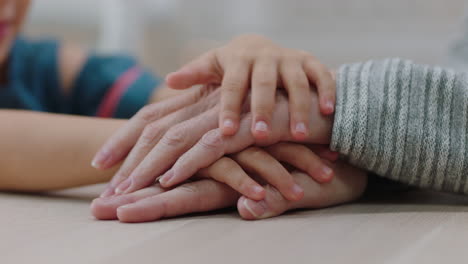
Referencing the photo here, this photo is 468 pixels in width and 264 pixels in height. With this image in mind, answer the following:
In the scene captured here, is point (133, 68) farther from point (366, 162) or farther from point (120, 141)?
point (366, 162)

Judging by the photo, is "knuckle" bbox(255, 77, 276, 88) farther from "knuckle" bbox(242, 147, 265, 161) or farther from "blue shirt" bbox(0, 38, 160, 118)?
"blue shirt" bbox(0, 38, 160, 118)

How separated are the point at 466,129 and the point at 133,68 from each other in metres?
0.84

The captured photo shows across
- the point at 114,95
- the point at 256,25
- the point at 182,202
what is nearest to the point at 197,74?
the point at 182,202

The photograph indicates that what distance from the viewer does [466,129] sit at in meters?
0.51

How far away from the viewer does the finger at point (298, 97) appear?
511 mm

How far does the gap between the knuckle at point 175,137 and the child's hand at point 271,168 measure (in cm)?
3

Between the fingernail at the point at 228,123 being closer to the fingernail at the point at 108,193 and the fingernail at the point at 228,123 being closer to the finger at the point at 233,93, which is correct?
the finger at the point at 233,93

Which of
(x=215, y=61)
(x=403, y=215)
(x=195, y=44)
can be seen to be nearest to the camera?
(x=403, y=215)

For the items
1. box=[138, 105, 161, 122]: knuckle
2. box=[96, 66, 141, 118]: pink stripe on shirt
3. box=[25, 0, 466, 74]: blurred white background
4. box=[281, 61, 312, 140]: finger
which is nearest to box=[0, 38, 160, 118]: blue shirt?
box=[96, 66, 141, 118]: pink stripe on shirt

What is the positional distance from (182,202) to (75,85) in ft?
2.57

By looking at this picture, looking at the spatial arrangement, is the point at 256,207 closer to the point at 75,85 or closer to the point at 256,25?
the point at 75,85

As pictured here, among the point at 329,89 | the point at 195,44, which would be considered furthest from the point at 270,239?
the point at 195,44

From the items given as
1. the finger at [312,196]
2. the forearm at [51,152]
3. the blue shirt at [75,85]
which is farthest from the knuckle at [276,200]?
the blue shirt at [75,85]

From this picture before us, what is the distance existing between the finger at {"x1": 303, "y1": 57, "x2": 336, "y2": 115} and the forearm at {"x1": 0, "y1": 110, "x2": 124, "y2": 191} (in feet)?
0.78
